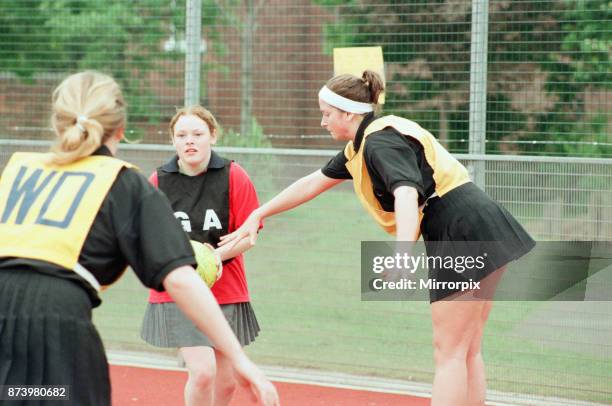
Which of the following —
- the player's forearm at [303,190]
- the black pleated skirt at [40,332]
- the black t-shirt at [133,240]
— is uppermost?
the black t-shirt at [133,240]

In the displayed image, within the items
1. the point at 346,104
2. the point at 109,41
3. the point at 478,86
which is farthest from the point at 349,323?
the point at 109,41

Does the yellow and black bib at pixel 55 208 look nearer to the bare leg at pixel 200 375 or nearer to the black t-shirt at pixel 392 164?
the black t-shirt at pixel 392 164

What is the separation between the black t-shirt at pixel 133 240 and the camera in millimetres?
2809

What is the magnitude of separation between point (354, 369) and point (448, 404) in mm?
2418

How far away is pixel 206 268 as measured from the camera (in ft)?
15.2

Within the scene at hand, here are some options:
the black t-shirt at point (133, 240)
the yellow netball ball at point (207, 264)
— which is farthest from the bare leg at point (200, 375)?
the black t-shirt at point (133, 240)

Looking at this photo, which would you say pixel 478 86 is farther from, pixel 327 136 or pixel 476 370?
pixel 476 370

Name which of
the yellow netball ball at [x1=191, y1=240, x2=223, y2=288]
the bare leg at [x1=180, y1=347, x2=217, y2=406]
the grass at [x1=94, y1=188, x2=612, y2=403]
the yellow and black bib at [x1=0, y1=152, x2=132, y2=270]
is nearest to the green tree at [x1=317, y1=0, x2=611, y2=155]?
the grass at [x1=94, y1=188, x2=612, y2=403]

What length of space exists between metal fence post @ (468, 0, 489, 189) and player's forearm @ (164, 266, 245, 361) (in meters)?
3.87

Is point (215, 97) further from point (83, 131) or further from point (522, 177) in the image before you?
point (83, 131)

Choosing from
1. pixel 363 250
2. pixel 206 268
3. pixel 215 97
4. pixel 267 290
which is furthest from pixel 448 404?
pixel 215 97

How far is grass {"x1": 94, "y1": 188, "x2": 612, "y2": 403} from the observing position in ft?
20.7

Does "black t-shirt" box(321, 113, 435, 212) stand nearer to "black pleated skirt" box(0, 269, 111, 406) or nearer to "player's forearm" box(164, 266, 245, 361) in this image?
"player's forearm" box(164, 266, 245, 361)

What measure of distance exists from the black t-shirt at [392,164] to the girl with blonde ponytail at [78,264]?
63.2 inches
